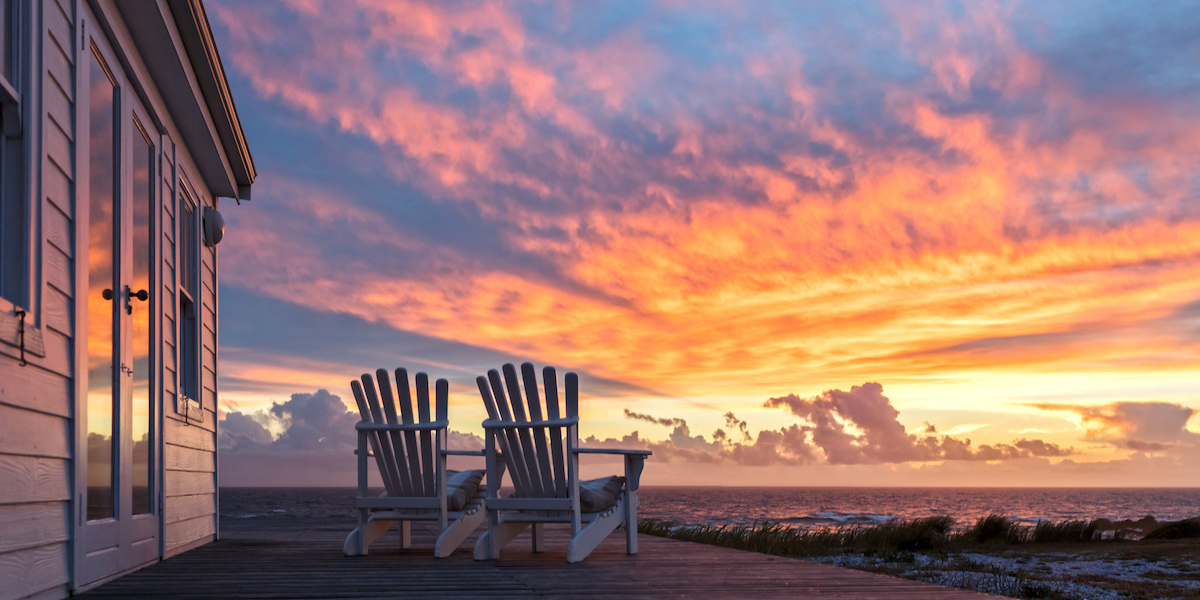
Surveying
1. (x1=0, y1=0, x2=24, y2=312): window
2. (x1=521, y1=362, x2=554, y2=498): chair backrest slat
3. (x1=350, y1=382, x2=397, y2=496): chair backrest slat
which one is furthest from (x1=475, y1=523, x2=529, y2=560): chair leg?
(x1=0, y1=0, x2=24, y2=312): window

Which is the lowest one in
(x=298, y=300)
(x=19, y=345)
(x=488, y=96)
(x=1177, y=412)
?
(x=1177, y=412)

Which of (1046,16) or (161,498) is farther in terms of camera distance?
(1046,16)

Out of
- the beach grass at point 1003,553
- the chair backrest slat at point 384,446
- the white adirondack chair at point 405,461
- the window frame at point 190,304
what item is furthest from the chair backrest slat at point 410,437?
the beach grass at point 1003,553

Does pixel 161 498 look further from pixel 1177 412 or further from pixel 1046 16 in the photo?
pixel 1177 412

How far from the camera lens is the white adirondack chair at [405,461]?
517 centimetres

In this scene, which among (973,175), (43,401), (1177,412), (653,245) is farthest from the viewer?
(1177,412)

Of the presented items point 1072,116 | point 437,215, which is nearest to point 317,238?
point 437,215

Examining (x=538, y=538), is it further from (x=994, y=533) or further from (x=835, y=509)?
(x=835, y=509)

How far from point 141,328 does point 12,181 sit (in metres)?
1.95

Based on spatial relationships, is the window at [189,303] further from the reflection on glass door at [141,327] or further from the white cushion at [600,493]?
the white cushion at [600,493]

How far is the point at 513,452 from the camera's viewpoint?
4.95 m

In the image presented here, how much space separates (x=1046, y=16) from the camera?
8391 mm

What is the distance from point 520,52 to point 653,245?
12.0ft

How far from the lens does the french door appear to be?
11.6 ft
